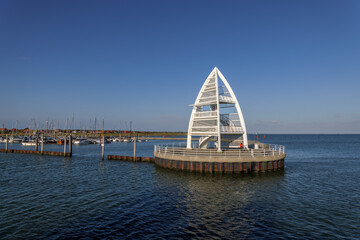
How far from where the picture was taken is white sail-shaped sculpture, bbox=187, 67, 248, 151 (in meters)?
38.2

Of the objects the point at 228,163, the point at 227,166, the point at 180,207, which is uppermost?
the point at 228,163

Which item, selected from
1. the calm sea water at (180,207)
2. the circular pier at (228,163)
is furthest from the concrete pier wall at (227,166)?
the calm sea water at (180,207)

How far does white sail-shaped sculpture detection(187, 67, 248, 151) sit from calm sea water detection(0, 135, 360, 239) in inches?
356

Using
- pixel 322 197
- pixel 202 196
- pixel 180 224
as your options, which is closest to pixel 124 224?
pixel 180 224

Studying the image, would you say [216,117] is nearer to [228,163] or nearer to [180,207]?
[228,163]

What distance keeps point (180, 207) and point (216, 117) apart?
21.0 metres

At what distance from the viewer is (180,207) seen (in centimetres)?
1919

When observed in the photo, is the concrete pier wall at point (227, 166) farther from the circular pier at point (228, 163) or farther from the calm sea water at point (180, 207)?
the calm sea water at point (180, 207)

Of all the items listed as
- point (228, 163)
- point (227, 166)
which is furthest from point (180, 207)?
point (228, 163)

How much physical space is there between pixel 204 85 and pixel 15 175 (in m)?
33.3

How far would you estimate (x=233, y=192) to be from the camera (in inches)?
945

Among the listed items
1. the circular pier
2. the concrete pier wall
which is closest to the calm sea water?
the concrete pier wall

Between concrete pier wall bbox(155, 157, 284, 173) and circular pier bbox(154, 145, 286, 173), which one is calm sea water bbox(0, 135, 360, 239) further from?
circular pier bbox(154, 145, 286, 173)

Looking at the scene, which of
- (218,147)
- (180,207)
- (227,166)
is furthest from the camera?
(218,147)
